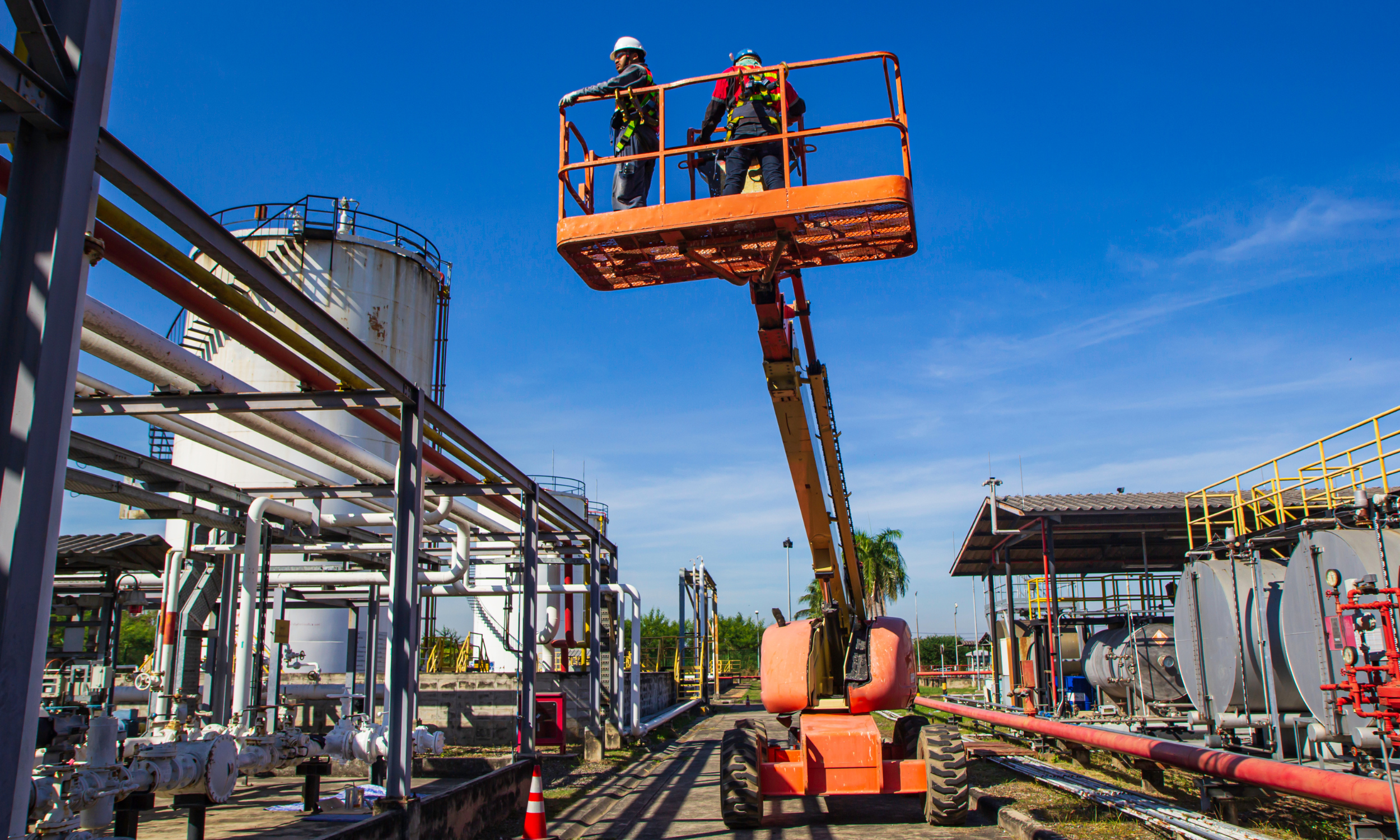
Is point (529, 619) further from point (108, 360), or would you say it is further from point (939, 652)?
point (939, 652)

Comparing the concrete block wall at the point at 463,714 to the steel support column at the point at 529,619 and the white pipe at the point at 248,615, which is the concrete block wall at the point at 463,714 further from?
the white pipe at the point at 248,615

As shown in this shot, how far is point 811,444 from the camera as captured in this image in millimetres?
9680

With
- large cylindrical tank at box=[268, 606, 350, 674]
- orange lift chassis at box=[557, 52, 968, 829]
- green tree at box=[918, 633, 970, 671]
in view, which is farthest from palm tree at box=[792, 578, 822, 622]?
green tree at box=[918, 633, 970, 671]

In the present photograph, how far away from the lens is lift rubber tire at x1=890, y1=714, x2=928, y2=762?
11156 mm

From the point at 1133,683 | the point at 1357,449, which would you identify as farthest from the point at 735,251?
the point at 1133,683

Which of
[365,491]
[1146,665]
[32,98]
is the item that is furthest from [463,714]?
[32,98]

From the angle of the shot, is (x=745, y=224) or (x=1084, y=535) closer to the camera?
(x=745, y=224)

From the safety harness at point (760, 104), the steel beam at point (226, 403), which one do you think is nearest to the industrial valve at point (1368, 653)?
the safety harness at point (760, 104)

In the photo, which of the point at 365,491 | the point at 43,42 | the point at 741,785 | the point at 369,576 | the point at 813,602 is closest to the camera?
the point at 43,42

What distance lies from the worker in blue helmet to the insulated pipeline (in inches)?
263

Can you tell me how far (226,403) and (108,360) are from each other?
1092mm

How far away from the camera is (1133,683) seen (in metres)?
17.8

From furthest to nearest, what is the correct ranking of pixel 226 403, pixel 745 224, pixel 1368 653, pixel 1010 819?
pixel 1010 819 → pixel 1368 653 → pixel 226 403 → pixel 745 224

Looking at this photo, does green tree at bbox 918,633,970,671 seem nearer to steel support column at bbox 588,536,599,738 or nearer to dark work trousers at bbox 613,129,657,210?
steel support column at bbox 588,536,599,738
